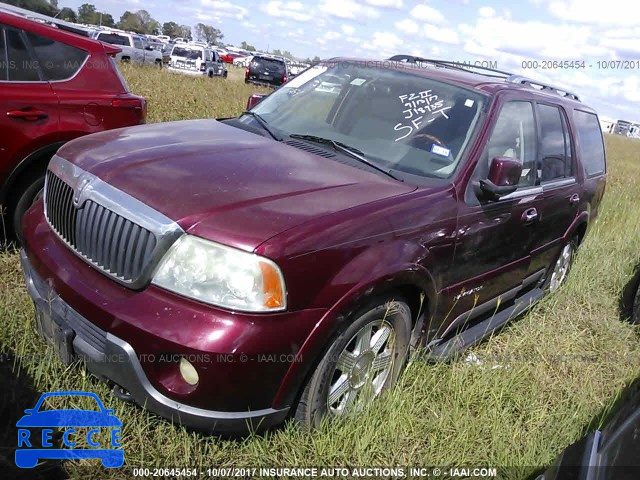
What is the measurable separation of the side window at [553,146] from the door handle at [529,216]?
12.8 inches

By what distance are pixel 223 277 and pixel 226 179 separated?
2.02 feet

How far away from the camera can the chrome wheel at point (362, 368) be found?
2.76m

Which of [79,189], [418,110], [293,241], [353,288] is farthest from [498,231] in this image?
[79,189]

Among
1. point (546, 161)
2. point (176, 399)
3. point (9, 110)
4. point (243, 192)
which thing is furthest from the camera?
point (546, 161)

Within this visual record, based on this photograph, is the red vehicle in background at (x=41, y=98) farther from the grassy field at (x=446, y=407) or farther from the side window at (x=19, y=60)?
the grassy field at (x=446, y=407)

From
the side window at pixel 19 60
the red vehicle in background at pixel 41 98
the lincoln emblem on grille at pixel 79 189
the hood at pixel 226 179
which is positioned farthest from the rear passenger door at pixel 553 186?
the side window at pixel 19 60

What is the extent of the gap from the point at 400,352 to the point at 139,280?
58.9 inches

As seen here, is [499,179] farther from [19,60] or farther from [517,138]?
[19,60]

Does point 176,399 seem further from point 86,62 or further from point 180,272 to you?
point 86,62

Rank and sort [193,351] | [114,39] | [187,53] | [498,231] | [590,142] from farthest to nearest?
[187,53], [114,39], [590,142], [498,231], [193,351]

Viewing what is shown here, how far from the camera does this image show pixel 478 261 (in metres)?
3.48

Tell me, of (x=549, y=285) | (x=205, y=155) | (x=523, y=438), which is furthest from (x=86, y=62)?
(x=549, y=285)

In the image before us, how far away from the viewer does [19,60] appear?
4.07 meters

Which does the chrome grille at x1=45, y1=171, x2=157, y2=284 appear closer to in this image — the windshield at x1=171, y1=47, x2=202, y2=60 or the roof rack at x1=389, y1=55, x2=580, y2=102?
the roof rack at x1=389, y1=55, x2=580, y2=102
